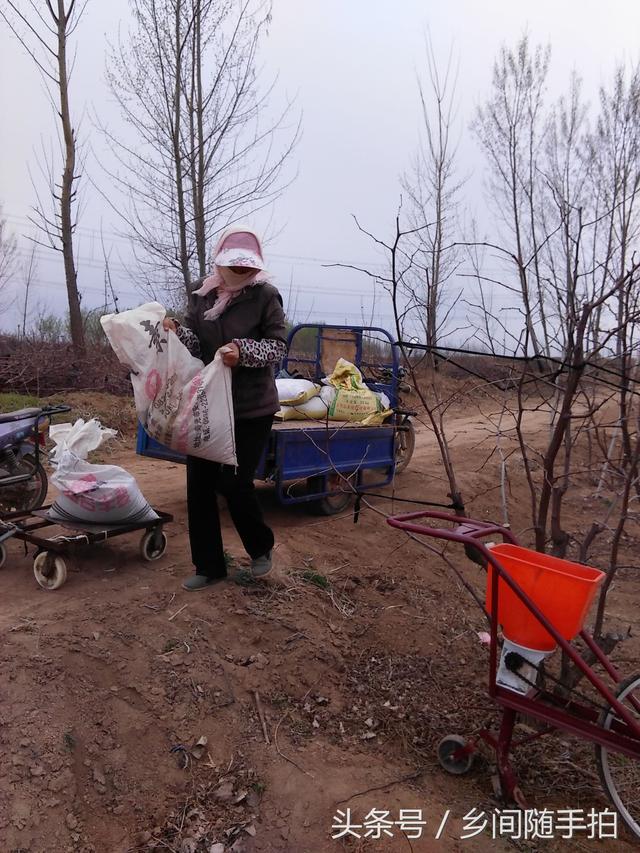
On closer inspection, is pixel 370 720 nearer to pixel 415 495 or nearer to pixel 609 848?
pixel 609 848

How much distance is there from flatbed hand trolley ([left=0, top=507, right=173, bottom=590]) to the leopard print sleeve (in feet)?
4.08

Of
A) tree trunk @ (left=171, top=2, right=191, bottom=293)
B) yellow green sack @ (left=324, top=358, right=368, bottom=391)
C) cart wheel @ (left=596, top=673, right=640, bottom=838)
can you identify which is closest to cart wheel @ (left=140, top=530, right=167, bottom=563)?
yellow green sack @ (left=324, top=358, right=368, bottom=391)

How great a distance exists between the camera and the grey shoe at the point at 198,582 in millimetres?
3652

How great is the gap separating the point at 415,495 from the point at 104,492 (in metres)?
3.86

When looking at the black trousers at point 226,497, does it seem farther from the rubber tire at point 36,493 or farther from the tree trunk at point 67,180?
the tree trunk at point 67,180

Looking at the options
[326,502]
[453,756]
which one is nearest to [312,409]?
[326,502]

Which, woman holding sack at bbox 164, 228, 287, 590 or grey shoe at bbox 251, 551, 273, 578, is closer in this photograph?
woman holding sack at bbox 164, 228, 287, 590

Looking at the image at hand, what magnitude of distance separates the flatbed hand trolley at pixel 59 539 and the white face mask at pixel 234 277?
1.49m

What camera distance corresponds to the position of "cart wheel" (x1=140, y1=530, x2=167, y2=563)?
407cm

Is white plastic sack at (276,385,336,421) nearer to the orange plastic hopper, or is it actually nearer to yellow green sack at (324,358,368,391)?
yellow green sack at (324,358,368,391)

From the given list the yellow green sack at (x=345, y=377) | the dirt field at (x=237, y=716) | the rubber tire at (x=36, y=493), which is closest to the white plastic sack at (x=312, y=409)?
the yellow green sack at (x=345, y=377)

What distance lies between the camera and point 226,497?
3.63 meters

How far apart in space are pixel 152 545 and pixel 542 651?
8.06 ft

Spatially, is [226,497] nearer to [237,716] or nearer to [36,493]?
[237,716]
